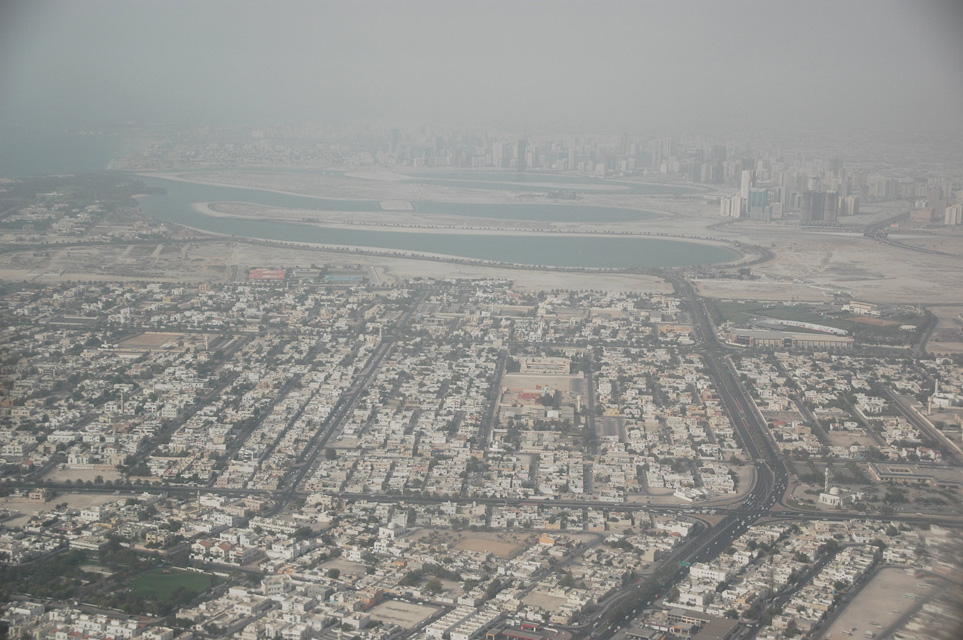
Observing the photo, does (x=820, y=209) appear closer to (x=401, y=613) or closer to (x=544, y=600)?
(x=544, y=600)

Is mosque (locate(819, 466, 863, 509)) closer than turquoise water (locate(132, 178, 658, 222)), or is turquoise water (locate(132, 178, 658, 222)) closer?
mosque (locate(819, 466, 863, 509))

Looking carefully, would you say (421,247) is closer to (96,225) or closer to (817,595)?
(96,225)

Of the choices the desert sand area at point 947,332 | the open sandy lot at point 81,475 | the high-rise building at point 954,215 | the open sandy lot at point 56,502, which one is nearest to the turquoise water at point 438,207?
the high-rise building at point 954,215

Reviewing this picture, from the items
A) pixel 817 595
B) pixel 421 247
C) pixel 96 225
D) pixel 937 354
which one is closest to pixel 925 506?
pixel 817 595

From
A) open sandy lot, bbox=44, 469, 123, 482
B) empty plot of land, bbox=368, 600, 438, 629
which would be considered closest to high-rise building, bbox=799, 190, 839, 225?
open sandy lot, bbox=44, 469, 123, 482

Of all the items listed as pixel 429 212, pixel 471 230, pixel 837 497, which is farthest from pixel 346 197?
pixel 837 497

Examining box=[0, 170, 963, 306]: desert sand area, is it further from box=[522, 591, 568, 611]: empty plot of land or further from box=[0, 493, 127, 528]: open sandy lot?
box=[522, 591, 568, 611]: empty plot of land

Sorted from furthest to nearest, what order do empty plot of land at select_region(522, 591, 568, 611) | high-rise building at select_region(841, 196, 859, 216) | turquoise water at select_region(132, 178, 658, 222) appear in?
turquoise water at select_region(132, 178, 658, 222)
high-rise building at select_region(841, 196, 859, 216)
empty plot of land at select_region(522, 591, 568, 611)
